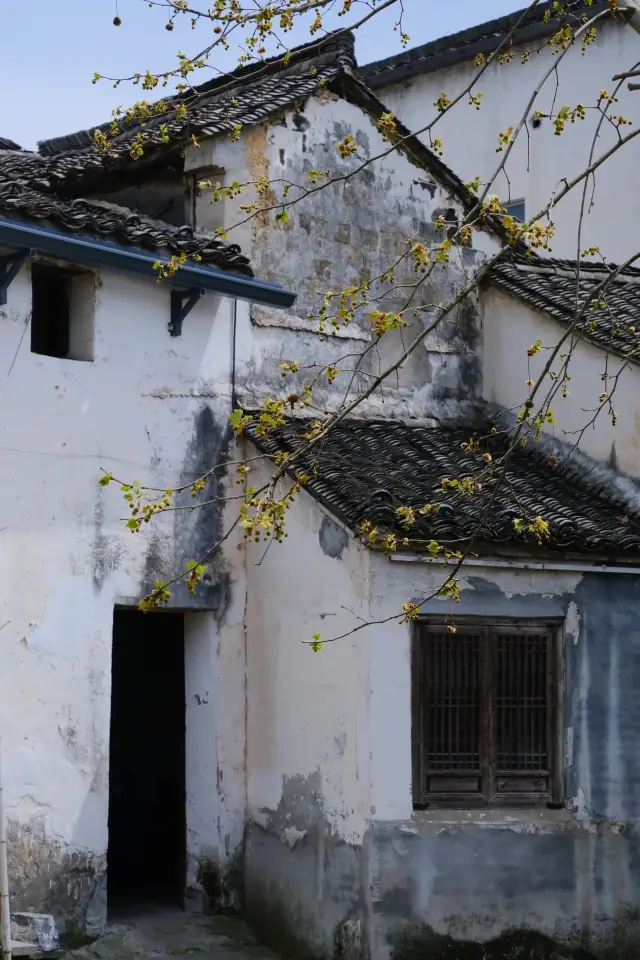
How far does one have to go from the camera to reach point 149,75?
29.2 feet

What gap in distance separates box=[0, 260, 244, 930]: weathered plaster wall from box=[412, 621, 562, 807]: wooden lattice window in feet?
5.37

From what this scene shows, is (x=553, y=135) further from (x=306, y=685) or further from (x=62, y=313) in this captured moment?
(x=306, y=685)

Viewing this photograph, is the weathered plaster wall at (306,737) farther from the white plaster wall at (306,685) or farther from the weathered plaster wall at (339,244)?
the weathered plaster wall at (339,244)

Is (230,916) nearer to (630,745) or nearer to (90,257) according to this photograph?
(630,745)

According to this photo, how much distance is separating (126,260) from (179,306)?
0.79 metres

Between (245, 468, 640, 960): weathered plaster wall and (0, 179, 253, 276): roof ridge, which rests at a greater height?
(0, 179, 253, 276): roof ridge

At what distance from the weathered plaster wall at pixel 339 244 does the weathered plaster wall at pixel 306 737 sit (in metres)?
1.70

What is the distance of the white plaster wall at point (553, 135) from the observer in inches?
749

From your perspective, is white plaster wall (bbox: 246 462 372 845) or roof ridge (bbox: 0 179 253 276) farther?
white plaster wall (bbox: 246 462 372 845)

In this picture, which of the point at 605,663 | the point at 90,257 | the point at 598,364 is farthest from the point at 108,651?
the point at 598,364

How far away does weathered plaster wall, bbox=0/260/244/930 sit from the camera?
36.5 ft

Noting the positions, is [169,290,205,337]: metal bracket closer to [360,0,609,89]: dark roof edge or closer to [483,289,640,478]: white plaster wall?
[483,289,640,478]: white plaster wall

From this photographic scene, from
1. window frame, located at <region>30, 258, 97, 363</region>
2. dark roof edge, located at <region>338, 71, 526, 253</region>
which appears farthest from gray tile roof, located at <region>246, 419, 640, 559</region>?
dark roof edge, located at <region>338, 71, 526, 253</region>

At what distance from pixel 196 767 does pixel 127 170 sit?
17.1ft
